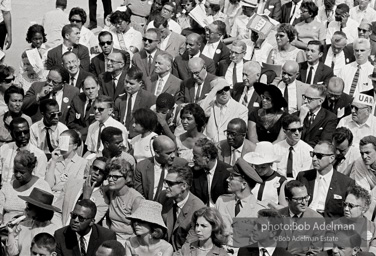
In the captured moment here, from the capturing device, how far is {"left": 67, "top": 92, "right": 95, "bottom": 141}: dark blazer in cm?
1418

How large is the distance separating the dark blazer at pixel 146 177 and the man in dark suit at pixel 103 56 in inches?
150

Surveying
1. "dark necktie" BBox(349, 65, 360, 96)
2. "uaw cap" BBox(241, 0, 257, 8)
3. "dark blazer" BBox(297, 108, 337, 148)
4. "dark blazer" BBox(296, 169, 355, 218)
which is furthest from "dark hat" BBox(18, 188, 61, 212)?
"uaw cap" BBox(241, 0, 257, 8)

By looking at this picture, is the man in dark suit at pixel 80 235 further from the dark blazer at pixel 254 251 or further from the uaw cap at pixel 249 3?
the uaw cap at pixel 249 3

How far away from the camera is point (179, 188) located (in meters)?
11.1

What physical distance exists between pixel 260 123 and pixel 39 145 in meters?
2.89

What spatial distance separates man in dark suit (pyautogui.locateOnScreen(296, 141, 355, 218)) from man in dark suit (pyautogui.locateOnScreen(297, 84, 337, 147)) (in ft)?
5.73

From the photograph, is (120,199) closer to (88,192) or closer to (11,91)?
(88,192)

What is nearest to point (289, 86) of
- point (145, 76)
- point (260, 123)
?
point (260, 123)

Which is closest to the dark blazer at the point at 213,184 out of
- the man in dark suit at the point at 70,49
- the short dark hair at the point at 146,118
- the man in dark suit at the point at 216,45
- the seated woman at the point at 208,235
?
the short dark hair at the point at 146,118

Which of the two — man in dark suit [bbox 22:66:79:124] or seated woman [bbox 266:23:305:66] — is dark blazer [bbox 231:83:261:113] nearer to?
seated woman [bbox 266:23:305:66]

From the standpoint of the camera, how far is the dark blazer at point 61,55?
637 inches

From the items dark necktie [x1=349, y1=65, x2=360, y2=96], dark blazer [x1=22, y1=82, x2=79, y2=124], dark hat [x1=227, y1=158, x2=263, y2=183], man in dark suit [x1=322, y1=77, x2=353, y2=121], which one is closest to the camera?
dark hat [x1=227, y1=158, x2=263, y2=183]

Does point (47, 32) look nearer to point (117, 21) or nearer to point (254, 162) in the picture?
point (117, 21)

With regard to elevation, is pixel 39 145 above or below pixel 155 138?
below
